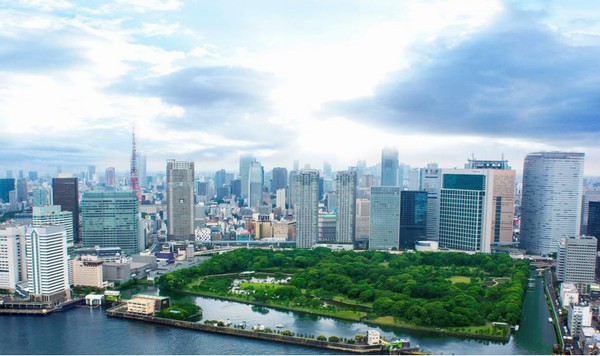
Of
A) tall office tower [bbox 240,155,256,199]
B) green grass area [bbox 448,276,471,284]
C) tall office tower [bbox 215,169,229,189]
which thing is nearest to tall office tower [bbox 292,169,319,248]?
green grass area [bbox 448,276,471,284]

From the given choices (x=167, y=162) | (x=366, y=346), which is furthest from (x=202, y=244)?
(x=366, y=346)

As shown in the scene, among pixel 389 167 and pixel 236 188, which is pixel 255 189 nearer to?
pixel 236 188

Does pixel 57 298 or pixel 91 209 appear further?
pixel 91 209

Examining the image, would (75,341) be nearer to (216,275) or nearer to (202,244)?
(216,275)

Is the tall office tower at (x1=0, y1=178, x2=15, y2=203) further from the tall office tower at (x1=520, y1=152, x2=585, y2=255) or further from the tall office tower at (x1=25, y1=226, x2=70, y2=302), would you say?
the tall office tower at (x1=520, y1=152, x2=585, y2=255)

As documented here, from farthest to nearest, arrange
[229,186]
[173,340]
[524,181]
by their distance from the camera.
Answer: [229,186], [524,181], [173,340]

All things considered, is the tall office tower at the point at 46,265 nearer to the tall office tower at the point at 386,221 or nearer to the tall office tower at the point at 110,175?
the tall office tower at the point at 386,221
